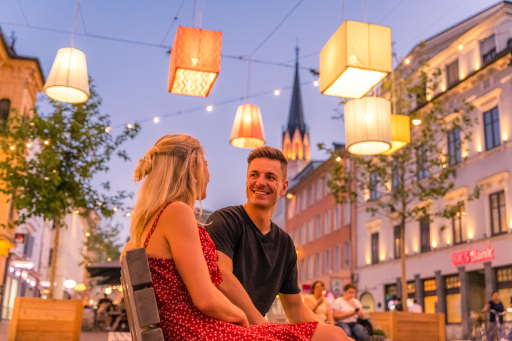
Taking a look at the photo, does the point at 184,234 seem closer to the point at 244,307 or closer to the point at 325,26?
the point at 244,307

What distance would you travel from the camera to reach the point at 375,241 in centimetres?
3731

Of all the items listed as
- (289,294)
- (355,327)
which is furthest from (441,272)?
(289,294)

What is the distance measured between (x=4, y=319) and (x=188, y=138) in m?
36.6

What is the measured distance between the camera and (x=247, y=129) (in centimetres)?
1297

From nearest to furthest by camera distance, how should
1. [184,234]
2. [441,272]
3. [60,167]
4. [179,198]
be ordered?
[184,234] < [179,198] < [60,167] < [441,272]

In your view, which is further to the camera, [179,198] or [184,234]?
[179,198]

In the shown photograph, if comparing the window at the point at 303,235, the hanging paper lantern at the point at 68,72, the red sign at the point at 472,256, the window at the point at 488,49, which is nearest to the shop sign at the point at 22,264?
the red sign at the point at 472,256

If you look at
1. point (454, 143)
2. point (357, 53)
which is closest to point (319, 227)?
point (454, 143)

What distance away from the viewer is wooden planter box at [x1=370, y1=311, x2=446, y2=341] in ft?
51.4

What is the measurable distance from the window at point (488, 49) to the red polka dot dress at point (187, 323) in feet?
87.0

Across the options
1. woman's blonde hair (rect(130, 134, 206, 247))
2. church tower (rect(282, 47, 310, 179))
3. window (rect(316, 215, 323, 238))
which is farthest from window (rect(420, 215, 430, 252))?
church tower (rect(282, 47, 310, 179))

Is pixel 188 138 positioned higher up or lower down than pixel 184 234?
higher up

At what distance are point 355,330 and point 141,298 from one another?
32.3 feet

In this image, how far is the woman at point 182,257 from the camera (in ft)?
8.02
